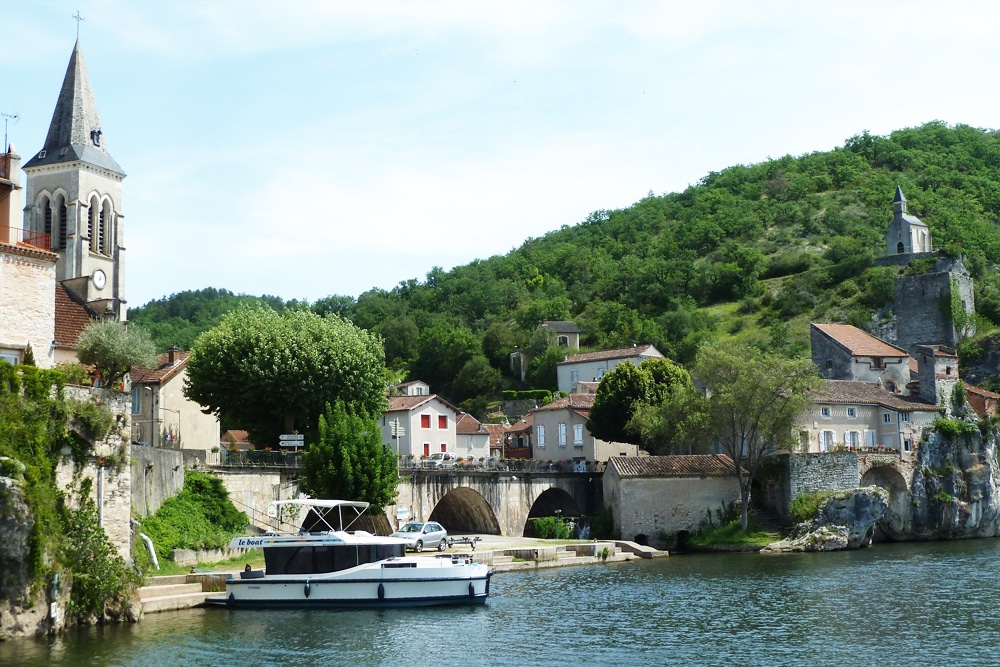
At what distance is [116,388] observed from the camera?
32.1 m

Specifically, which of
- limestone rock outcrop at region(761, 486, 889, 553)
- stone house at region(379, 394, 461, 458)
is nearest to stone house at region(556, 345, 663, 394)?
stone house at region(379, 394, 461, 458)

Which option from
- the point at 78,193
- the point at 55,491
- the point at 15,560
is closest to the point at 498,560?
the point at 55,491

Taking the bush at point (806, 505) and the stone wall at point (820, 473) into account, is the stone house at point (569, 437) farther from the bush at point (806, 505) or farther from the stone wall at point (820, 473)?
the bush at point (806, 505)

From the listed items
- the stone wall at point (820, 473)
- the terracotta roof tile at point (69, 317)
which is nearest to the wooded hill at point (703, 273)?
the stone wall at point (820, 473)

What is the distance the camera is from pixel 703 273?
132m

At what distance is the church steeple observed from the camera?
224ft

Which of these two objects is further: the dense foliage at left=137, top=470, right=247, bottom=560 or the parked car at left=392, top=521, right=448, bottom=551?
the parked car at left=392, top=521, right=448, bottom=551

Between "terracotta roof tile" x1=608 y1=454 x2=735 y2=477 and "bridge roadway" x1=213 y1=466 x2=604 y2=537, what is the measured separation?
4.60m

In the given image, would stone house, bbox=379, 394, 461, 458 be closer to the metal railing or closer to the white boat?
the metal railing

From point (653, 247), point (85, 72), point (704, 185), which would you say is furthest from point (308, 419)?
point (704, 185)

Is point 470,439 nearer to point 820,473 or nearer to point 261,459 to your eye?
point 820,473

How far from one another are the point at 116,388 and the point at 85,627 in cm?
780

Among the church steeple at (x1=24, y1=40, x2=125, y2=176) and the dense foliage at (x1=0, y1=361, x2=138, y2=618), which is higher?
the church steeple at (x1=24, y1=40, x2=125, y2=176)

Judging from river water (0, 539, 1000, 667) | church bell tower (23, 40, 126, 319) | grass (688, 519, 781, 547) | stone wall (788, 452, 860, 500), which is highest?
church bell tower (23, 40, 126, 319)
